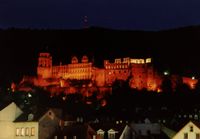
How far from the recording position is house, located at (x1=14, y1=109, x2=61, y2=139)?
208ft

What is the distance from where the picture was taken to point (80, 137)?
63.5 metres

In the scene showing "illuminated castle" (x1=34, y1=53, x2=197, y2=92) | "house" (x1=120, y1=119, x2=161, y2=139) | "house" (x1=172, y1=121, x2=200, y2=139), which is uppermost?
"illuminated castle" (x1=34, y1=53, x2=197, y2=92)

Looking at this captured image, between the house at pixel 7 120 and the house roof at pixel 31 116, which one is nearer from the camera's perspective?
the house roof at pixel 31 116

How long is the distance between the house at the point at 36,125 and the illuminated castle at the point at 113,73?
105 meters

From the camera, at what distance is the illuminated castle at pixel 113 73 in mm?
175750

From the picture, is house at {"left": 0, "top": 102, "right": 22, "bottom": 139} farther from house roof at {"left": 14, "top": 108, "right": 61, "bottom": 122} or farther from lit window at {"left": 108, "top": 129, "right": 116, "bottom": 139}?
lit window at {"left": 108, "top": 129, "right": 116, "bottom": 139}

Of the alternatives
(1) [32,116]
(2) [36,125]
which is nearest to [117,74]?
(1) [32,116]

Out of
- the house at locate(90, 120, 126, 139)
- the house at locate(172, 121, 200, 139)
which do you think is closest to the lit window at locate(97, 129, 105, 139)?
the house at locate(90, 120, 126, 139)

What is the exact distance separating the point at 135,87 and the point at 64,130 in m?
107

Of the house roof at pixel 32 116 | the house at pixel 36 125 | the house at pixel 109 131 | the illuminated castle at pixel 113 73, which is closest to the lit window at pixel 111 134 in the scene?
the house at pixel 109 131

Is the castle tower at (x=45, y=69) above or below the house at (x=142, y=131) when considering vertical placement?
above

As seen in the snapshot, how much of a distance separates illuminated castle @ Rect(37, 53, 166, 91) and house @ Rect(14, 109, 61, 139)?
104800mm

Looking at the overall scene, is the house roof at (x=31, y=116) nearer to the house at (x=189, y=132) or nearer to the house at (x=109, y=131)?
the house at (x=109, y=131)

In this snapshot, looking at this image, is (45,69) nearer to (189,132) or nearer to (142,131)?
(142,131)
